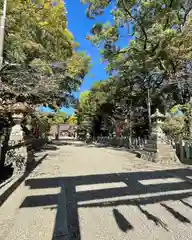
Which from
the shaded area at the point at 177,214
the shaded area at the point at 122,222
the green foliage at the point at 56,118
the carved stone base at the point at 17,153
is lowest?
the shaded area at the point at 122,222

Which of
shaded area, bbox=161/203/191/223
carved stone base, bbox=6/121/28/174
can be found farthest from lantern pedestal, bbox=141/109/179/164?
shaded area, bbox=161/203/191/223

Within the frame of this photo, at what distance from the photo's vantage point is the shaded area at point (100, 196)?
3469mm

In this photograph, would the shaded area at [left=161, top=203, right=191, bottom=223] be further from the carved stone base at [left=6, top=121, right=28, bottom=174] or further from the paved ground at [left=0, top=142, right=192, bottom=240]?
the carved stone base at [left=6, top=121, right=28, bottom=174]

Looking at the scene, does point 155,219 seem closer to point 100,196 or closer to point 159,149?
point 100,196

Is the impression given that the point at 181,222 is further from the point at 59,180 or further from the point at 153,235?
the point at 59,180

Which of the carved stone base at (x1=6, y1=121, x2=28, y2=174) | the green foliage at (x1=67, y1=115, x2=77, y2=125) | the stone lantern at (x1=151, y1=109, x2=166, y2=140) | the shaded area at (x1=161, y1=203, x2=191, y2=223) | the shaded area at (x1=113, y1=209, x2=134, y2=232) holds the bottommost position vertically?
the shaded area at (x1=113, y1=209, x2=134, y2=232)

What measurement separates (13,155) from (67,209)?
368cm

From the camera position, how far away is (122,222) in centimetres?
346

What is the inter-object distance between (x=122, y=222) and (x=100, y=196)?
4.49ft

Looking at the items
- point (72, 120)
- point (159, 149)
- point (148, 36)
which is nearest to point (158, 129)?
point (159, 149)

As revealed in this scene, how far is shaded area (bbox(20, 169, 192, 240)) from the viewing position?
137 inches

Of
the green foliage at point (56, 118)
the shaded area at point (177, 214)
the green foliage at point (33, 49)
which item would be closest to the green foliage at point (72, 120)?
the green foliage at point (56, 118)

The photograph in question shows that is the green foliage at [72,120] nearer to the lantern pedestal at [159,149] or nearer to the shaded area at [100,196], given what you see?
the lantern pedestal at [159,149]

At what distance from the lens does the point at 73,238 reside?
2.96 m
